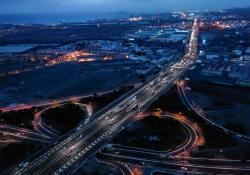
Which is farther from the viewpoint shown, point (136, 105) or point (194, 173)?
point (136, 105)

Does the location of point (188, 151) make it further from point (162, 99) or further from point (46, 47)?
point (46, 47)

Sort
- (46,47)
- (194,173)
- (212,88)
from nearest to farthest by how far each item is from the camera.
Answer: (194,173)
(212,88)
(46,47)

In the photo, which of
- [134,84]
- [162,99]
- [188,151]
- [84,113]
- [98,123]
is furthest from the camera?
[134,84]

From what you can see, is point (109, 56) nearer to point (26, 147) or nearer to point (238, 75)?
point (238, 75)

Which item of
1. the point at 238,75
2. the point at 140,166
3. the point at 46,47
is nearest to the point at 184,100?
the point at 238,75

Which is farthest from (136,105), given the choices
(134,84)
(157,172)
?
(157,172)

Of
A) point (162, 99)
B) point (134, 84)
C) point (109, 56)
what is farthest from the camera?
point (109, 56)

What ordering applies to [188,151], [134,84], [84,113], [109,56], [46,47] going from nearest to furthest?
[188,151], [84,113], [134,84], [109,56], [46,47]

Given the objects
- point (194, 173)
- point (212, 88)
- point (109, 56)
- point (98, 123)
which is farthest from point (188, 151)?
point (109, 56)

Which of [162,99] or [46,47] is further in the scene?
[46,47]
